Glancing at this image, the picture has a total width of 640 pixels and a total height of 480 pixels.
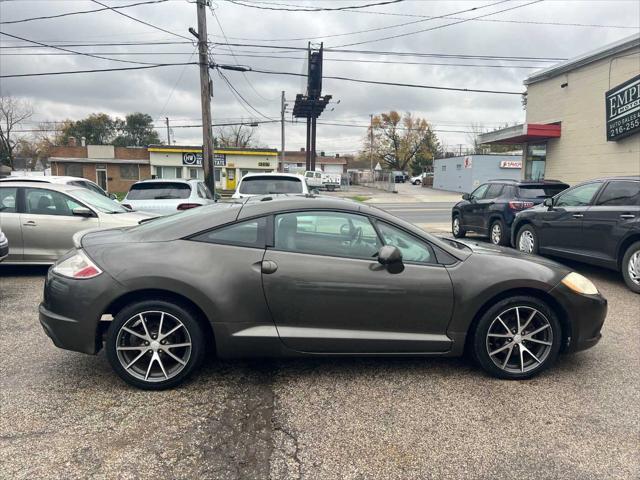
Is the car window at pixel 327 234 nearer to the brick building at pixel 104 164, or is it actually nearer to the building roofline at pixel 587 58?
the building roofline at pixel 587 58

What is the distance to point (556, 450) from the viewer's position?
2791 mm

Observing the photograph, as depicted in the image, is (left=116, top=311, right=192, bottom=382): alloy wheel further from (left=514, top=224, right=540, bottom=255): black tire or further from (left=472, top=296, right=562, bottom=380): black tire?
(left=514, top=224, right=540, bottom=255): black tire

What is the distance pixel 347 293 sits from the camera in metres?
3.43

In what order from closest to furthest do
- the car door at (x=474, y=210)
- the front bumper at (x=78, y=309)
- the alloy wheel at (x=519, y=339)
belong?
the front bumper at (x=78, y=309)
the alloy wheel at (x=519, y=339)
the car door at (x=474, y=210)

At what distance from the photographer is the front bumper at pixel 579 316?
3.68m

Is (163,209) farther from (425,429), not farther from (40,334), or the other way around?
(425,429)

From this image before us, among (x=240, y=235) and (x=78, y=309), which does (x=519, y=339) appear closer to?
(x=240, y=235)

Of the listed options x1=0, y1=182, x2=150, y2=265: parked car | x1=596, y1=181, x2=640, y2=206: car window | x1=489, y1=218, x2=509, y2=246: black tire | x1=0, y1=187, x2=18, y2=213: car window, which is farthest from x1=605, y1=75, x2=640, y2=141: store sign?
x1=0, y1=187, x2=18, y2=213: car window

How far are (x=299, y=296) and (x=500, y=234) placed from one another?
8216mm

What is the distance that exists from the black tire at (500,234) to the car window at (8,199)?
365 inches

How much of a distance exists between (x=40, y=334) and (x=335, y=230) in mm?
3194

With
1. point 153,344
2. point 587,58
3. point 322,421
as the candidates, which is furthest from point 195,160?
point 322,421

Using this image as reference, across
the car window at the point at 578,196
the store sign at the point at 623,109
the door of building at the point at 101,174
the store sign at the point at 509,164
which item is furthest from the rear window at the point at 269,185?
the door of building at the point at 101,174

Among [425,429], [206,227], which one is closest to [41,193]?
[206,227]
